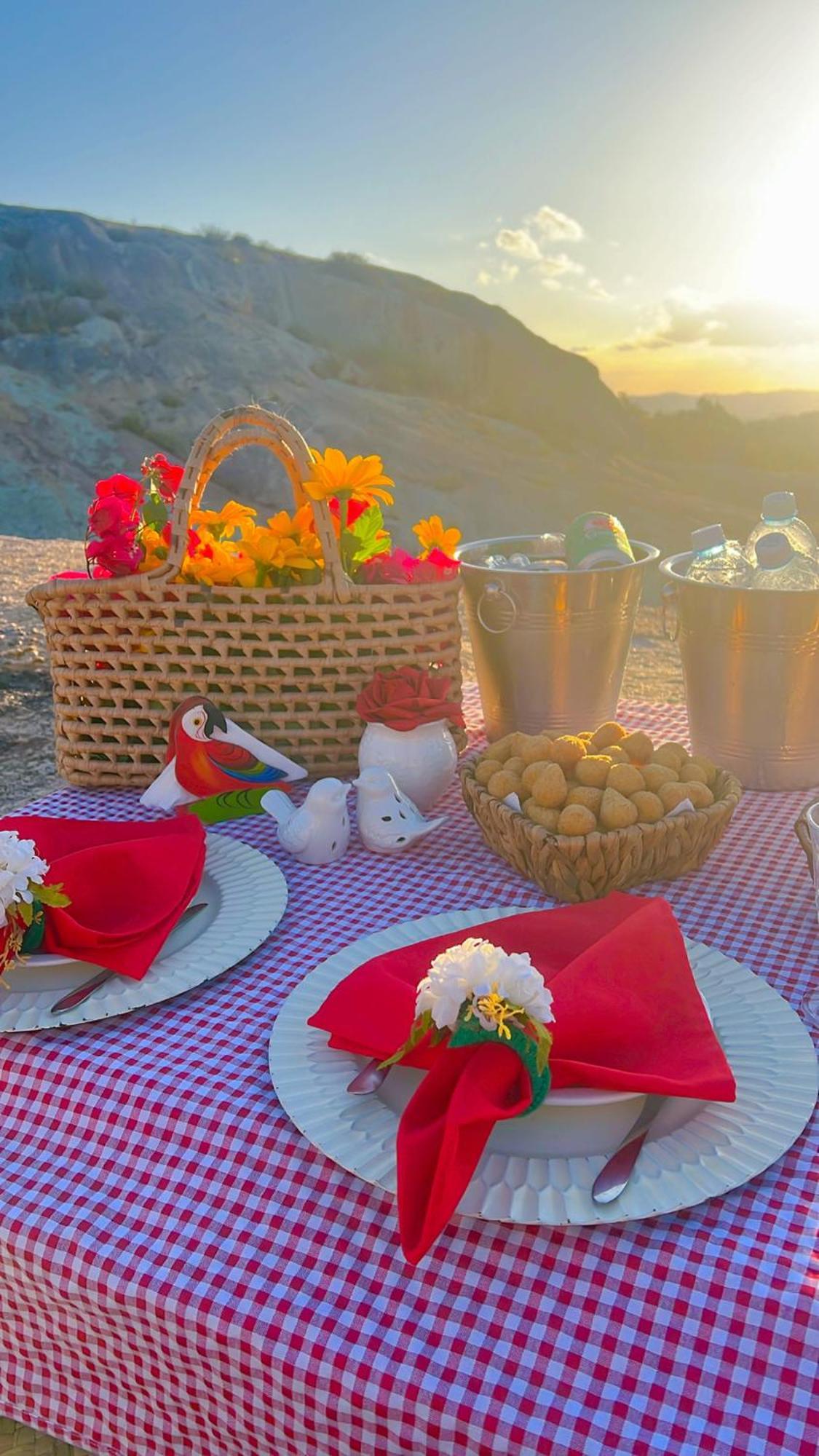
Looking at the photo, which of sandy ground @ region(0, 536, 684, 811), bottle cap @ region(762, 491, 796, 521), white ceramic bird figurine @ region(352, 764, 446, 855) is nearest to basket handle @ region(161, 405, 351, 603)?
white ceramic bird figurine @ region(352, 764, 446, 855)

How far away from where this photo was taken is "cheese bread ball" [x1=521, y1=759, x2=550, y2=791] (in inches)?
35.4

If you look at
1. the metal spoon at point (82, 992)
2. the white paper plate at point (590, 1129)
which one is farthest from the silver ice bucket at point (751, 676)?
the metal spoon at point (82, 992)

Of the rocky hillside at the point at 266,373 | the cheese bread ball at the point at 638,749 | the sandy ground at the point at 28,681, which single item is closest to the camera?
the cheese bread ball at the point at 638,749

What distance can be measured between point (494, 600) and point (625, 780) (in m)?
0.34

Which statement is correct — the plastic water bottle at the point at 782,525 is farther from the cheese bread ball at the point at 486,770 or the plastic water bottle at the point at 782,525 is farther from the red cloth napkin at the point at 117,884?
the red cloth napkin at the point at 117,884

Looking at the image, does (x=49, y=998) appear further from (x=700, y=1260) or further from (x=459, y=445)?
(x=459, y=445)

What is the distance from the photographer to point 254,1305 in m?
0.55

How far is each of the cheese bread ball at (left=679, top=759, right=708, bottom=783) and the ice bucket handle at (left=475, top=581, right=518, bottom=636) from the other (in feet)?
0.98

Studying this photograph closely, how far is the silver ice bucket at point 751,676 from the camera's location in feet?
3.34

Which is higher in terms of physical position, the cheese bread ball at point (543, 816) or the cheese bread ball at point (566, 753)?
the cheese bread ball at point (566, 753)

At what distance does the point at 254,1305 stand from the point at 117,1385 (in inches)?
6.5

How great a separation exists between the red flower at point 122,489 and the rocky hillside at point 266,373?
27.5 ft

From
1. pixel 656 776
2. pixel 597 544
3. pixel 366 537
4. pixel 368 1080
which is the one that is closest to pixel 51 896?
pixel 368 1080

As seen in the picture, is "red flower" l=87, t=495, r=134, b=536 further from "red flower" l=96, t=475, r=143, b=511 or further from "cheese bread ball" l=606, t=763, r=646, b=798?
"cheese bread ball" l=606, t=763, r=646, b=798
